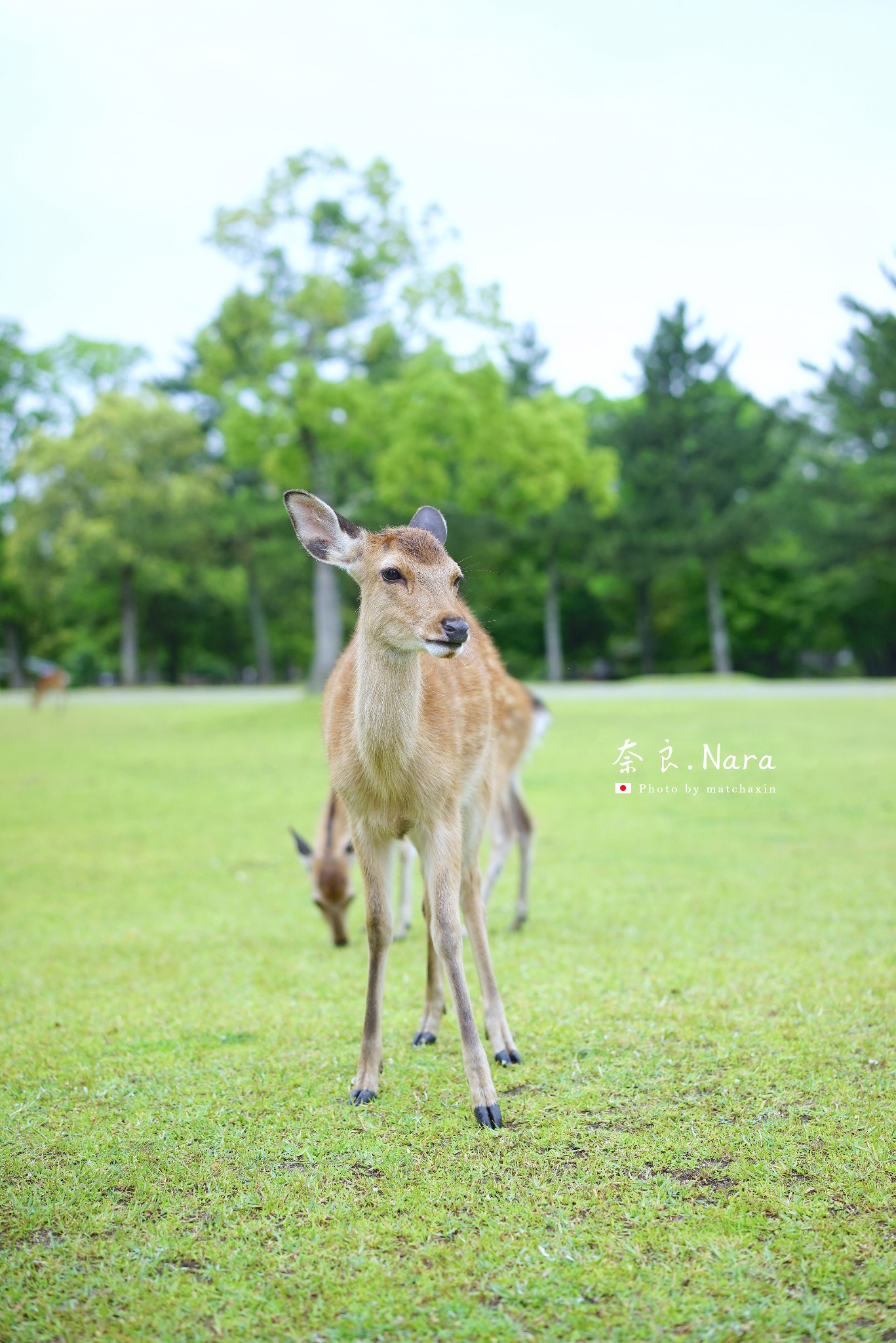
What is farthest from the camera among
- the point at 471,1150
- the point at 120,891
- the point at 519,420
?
the point at 519,420

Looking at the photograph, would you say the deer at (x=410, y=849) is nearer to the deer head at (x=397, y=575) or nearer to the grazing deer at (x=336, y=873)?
the grazing deer at (x=336, y=873)

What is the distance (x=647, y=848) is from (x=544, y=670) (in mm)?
38912

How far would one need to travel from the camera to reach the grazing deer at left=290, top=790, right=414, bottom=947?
594 cm

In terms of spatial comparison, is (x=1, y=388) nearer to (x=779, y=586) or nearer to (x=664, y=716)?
(x=779, y=586)

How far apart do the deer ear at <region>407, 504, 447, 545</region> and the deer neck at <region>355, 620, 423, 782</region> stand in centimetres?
56

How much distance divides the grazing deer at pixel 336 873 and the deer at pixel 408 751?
1.85m

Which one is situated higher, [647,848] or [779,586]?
[779,586]

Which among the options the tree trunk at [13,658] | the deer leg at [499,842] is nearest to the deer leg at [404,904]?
the deer leg at [499,842]

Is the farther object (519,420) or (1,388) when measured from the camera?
(1,388)

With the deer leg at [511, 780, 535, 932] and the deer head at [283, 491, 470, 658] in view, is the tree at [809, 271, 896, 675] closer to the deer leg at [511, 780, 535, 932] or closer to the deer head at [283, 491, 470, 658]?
the deer leg at [511, 780, 535, 932]

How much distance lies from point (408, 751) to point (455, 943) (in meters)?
0.66

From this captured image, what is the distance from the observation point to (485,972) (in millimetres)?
3980

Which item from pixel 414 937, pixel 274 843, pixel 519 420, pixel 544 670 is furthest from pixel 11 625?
pixel 414 937

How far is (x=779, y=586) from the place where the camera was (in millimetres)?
44031
